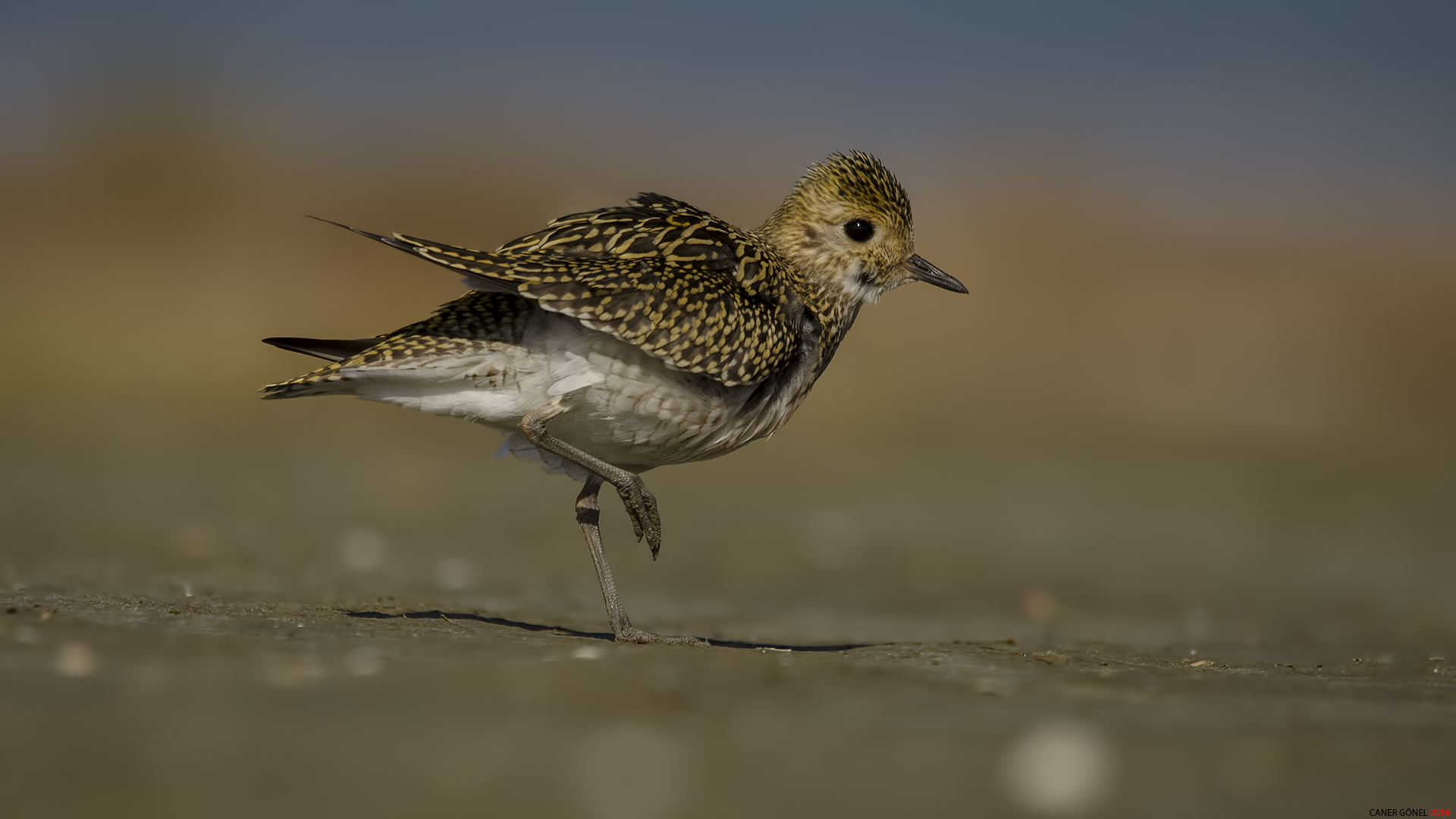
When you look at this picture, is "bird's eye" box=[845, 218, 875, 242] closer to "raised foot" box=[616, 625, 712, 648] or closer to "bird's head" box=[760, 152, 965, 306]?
"bird's head" box=[760, 152, 965, 306]

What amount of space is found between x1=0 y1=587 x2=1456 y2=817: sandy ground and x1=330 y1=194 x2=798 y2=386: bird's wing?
1.67 metres

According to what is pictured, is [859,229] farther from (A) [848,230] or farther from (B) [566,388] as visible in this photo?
(B) [566,388]

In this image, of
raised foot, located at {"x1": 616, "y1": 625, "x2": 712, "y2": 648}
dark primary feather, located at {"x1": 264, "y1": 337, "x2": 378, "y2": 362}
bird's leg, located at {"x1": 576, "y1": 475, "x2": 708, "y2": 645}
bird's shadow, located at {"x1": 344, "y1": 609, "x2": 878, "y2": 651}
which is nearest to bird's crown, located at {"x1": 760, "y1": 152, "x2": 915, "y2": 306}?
A: bird's leg, located at {"x1": 576, "y1": 475, "x2": 708, "y2": 645}

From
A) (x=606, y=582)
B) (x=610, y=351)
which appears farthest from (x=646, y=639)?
(x=610, y=351)

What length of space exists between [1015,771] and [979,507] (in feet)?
31.7

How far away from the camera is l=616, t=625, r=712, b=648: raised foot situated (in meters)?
6.93

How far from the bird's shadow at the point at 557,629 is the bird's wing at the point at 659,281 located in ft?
5.12

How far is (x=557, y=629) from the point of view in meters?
7.60

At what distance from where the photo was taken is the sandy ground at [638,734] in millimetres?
3705

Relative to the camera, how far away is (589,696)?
452 cm

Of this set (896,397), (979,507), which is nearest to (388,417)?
(896,397)

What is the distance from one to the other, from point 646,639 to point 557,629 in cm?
81

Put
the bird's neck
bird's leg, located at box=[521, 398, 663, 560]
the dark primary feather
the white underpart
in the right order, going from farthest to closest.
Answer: the bird's neck < the dark primary feather < bird's leg, located at box=[521, 398, 663, 560] < the white underpart

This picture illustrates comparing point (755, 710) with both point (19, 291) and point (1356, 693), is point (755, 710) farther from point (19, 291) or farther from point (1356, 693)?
point (19, 291)
